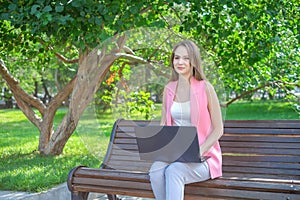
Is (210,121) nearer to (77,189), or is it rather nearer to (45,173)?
(77,189)

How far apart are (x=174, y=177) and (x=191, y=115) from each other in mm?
451

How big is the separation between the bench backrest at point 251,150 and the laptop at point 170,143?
0.20 metres

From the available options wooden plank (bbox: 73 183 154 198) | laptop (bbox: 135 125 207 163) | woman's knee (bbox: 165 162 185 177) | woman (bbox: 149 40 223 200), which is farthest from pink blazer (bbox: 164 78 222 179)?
wooden plank (bbox: 73 183 154 198)

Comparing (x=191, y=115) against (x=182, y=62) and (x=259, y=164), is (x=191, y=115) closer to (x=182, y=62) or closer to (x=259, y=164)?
(x=182, y=62)

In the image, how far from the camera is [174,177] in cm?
311

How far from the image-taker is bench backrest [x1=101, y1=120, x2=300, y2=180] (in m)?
3.74

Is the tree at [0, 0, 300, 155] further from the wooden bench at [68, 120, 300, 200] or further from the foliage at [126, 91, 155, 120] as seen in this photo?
the wooden bench at [68, 120, 300, 200]

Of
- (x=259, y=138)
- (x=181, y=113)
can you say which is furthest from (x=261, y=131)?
(x=181, y=113)

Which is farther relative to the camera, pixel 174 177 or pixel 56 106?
pixel 56 106

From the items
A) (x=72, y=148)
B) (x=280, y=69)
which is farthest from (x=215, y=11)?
(x=72, y=148)

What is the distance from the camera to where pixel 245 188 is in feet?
9.96

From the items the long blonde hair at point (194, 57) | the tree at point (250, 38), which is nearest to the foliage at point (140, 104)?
the long blonde hair at point (194, 57)

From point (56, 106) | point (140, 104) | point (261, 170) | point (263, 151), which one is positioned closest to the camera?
point (140, 104)

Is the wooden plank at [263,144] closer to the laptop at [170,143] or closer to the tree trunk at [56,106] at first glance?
the laptop at [170,143]
